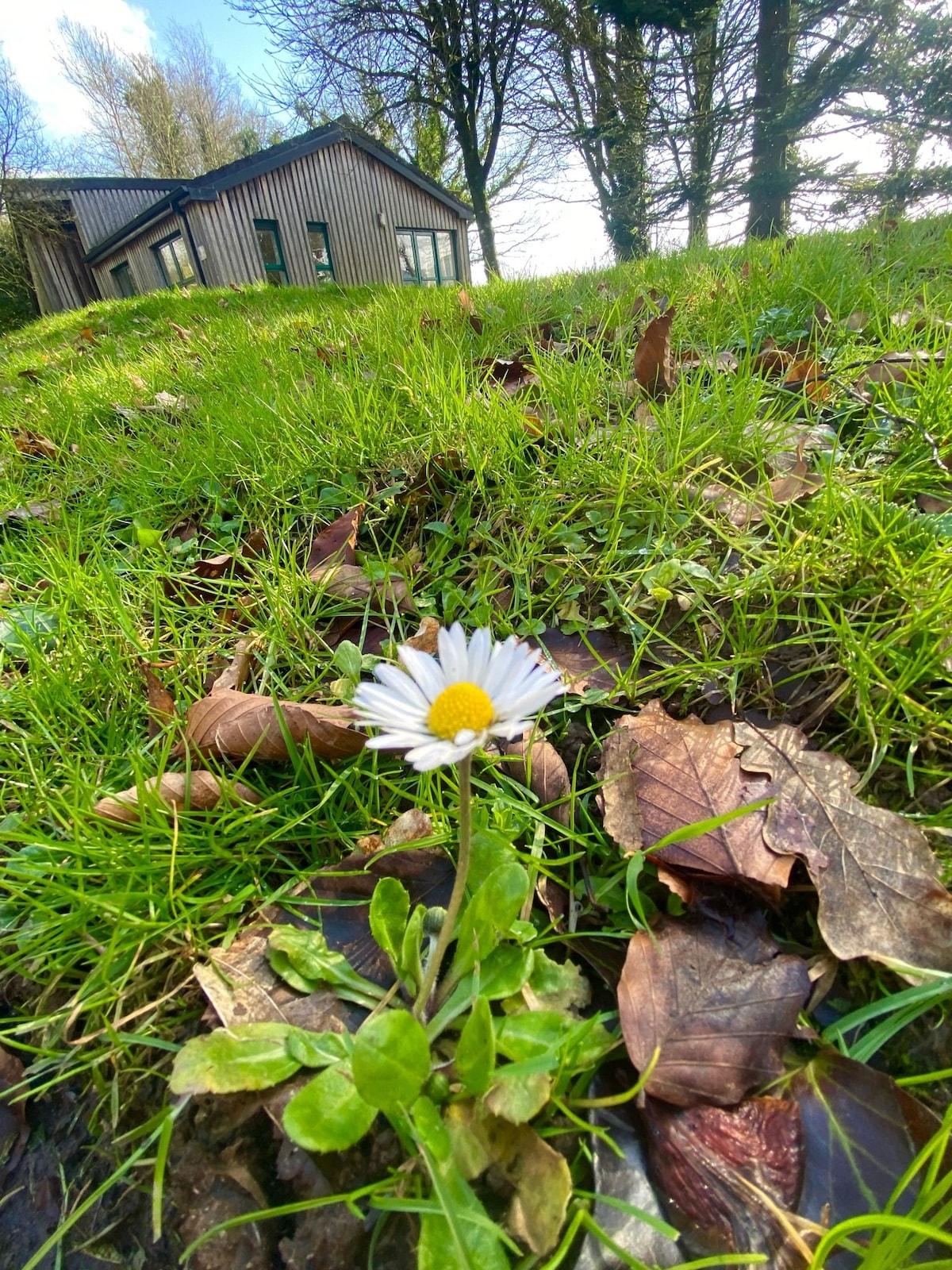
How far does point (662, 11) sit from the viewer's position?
11.8m

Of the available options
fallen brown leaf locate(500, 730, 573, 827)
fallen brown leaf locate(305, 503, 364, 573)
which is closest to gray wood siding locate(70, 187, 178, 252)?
fallen brown leaf locate(305, 503, 364, 573)

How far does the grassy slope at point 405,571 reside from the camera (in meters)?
1.00

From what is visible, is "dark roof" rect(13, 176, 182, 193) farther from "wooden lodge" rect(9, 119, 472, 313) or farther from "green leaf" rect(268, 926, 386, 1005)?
"green leaf" rect(268, 926, 386, 1005)

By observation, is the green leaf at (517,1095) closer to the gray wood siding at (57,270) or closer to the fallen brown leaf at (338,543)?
the fallen brown leaf at (338,543)

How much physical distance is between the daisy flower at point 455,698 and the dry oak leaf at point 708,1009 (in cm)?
37

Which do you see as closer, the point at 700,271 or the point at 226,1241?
the point at 226,1241

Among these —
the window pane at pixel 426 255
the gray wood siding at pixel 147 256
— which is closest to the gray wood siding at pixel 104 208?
the gray wood siding at pixel 147 256

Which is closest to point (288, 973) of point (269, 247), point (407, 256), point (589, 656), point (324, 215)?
point (589, 656)

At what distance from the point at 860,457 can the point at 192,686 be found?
5.56ft

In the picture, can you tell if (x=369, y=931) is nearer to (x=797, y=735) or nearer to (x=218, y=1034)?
(x=218, y=1034)

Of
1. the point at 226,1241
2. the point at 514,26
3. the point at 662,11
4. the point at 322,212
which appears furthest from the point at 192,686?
the point at 514,26

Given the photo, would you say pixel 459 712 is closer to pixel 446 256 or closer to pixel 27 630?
pixel 27 630

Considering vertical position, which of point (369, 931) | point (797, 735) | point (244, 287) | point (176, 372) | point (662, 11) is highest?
point (662, 11)

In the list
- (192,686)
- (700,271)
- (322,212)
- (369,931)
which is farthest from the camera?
(322,212)
